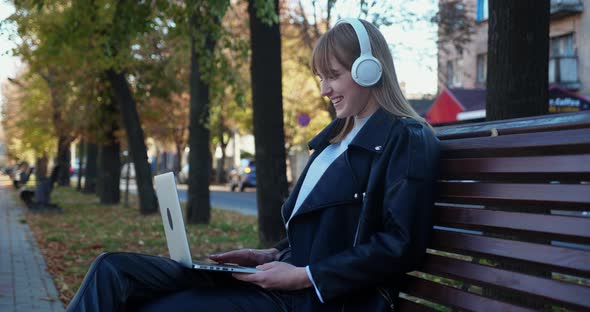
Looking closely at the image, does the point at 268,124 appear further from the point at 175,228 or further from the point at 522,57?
the point at 175,228

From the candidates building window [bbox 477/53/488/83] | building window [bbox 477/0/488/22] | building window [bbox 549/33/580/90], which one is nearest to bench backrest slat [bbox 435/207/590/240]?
building window [bbox 549/33/580/90]

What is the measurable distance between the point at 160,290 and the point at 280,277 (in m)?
0.53

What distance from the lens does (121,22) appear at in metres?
11.6

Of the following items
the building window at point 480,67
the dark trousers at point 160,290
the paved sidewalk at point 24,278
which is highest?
the building window at point 480,67

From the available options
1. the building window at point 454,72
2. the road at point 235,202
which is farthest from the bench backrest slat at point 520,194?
the building window at point 454,72

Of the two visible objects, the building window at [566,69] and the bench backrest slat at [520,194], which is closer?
the bench backrest slat at [520,194]

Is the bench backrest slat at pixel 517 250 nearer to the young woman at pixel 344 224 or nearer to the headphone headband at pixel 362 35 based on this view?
the young woman at pixel 344 224

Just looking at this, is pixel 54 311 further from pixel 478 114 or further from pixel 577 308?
pixel 478 114

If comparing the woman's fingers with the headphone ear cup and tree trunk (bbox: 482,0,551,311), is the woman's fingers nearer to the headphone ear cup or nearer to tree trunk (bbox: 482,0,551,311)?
the headphone ear cup

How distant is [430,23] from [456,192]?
67.8ft

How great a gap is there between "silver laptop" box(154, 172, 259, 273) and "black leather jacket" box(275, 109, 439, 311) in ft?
0.91

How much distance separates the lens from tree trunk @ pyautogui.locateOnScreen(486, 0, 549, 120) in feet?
17.7

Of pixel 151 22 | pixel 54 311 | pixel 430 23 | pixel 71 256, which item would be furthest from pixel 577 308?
pixel 430 23

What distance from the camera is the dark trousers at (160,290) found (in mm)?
2863
